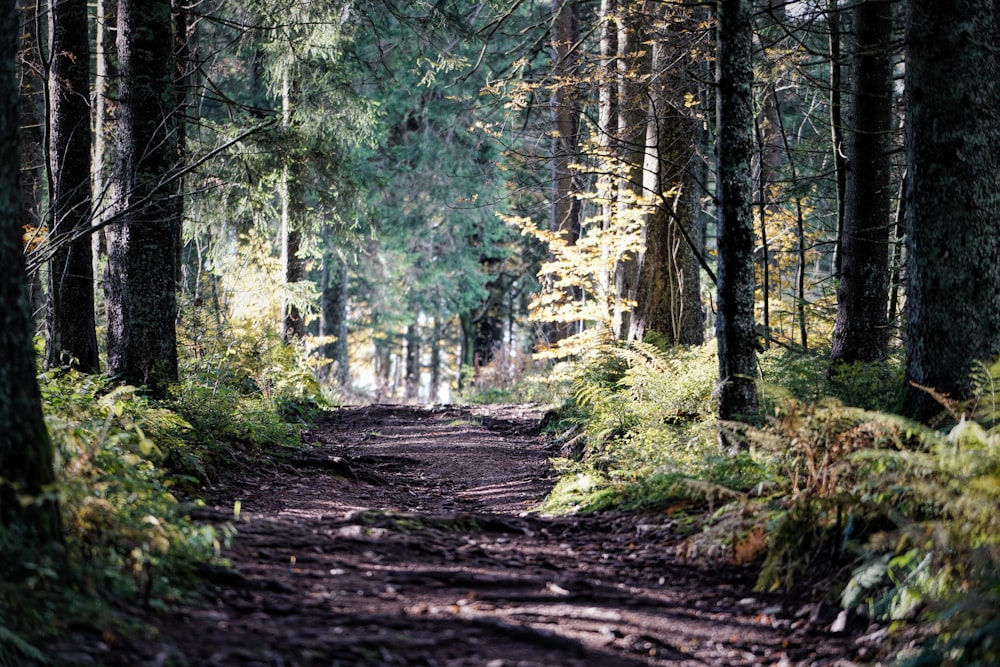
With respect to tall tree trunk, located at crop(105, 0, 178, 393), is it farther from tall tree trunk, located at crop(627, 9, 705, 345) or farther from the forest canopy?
tall tree trunk, located at crop(627, 9, 705, 345)

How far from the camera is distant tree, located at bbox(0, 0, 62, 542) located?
330cm

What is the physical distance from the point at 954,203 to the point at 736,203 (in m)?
1.59

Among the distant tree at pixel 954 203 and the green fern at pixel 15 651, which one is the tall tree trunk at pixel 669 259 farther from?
the green fern at pixel 15 651

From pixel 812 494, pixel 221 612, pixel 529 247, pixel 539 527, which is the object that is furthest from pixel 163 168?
pixel 529 247

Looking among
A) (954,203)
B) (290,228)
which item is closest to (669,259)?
(954,203)

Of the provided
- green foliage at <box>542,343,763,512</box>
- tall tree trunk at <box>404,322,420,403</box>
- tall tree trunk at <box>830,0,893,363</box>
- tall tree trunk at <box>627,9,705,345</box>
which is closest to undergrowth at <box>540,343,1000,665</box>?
green foliage at <box>542,343,763,512</box>

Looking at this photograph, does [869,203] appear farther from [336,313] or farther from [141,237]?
[336,313]

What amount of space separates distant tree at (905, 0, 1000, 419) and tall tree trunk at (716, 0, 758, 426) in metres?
1.25

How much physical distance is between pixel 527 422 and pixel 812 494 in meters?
9.21

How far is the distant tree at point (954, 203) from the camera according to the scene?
19.0 ft

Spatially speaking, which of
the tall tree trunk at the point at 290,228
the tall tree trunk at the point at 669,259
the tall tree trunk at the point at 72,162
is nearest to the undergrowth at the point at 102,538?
the tall tree trunk at the point at 72,162

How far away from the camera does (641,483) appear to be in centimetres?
665

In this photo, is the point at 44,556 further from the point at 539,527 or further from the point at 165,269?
the point at 165,269

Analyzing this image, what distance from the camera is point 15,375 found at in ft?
11.1
